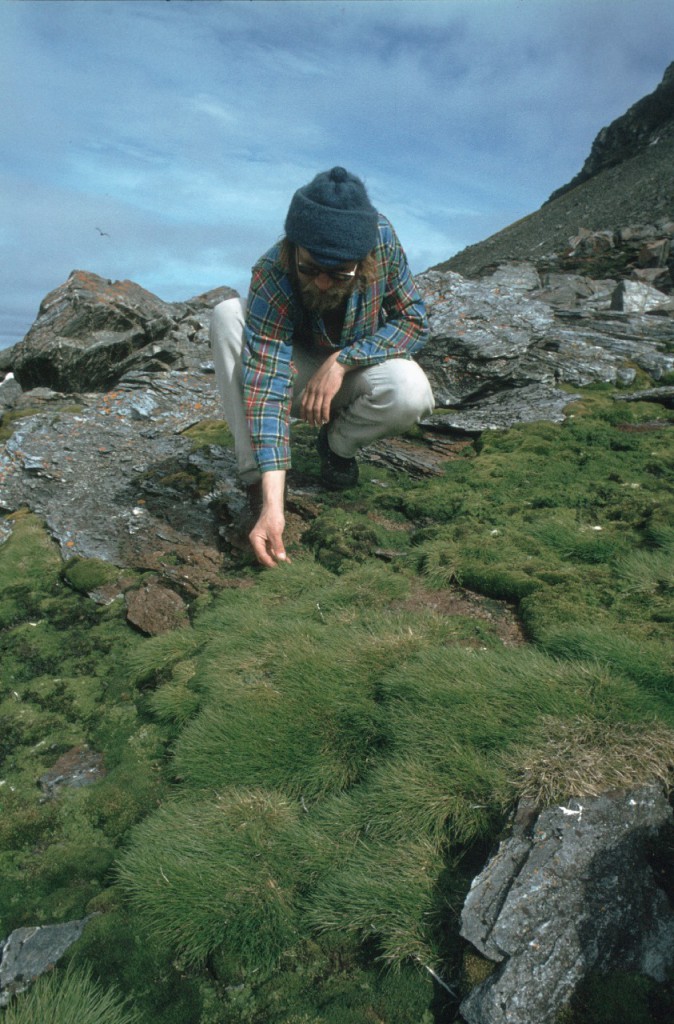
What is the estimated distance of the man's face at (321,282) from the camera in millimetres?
5129

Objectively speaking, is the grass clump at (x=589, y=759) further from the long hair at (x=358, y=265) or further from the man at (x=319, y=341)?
the long hair at (x=358, y=265)

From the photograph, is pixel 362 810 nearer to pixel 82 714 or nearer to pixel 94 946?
pixel 94 946

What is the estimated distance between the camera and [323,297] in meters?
5.52

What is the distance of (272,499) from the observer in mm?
5219

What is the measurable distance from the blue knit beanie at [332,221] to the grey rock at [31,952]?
4.20 m

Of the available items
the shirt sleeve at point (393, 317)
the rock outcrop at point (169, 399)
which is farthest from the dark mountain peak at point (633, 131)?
the shirt sleeve at point (393, 317)

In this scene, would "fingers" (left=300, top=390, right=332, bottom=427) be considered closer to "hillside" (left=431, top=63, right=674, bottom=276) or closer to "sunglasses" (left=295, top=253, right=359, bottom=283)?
Result: "sunglasses" (left=295, top=253, right=359, bottom=283)

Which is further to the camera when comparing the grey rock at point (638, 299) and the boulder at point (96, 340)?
the grey rock at point (638, 299)

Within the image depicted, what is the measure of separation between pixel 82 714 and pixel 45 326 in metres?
12.2

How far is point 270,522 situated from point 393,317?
92.2 inches

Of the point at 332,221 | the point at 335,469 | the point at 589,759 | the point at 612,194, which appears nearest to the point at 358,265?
the point at 332,221

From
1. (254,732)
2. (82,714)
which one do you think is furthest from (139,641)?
(254,732)

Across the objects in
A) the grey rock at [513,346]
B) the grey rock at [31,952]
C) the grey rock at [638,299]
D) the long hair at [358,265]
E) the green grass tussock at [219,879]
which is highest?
the grey rock at [638,299]

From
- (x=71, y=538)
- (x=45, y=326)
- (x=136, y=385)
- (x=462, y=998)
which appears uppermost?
(x=45, y=326)
